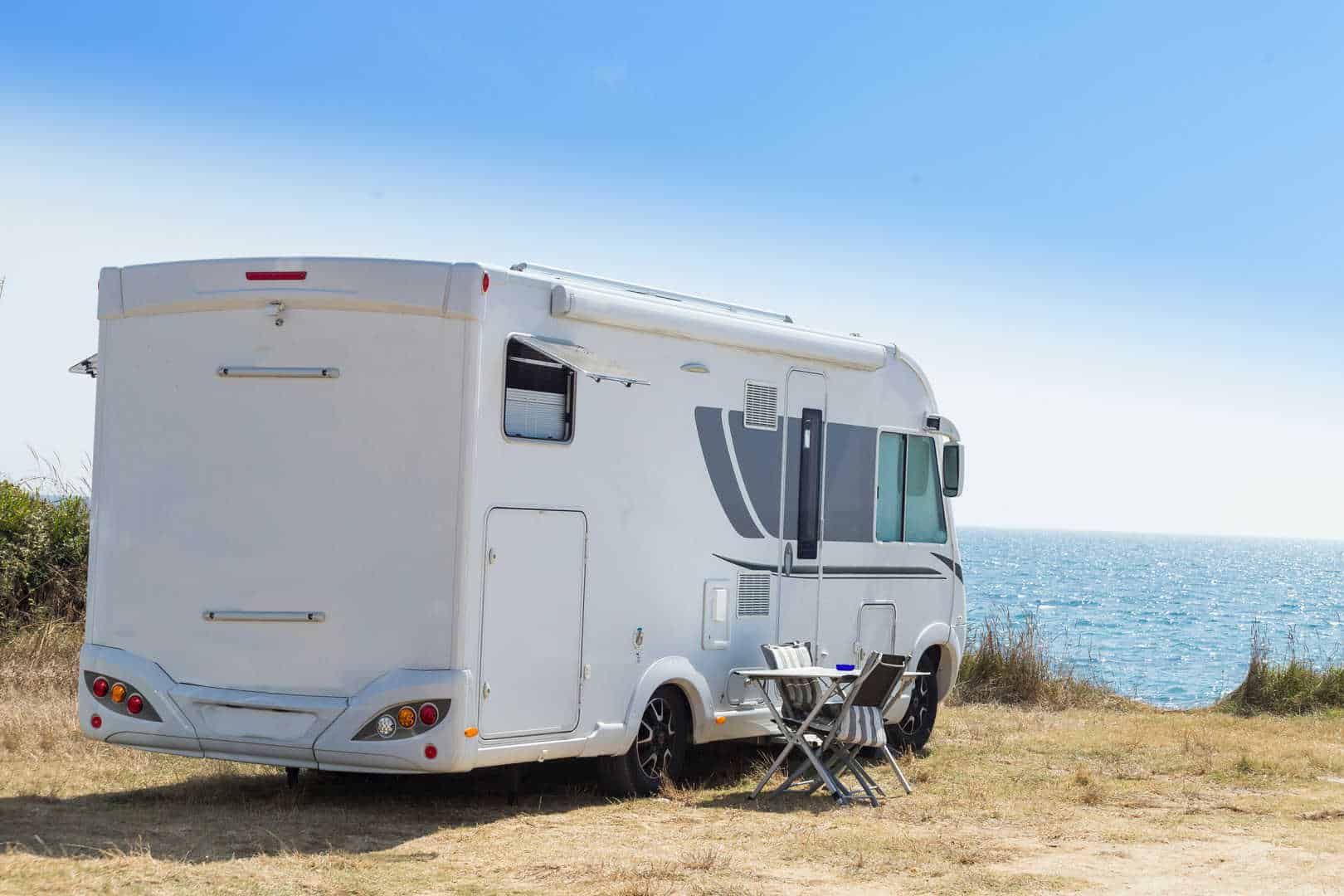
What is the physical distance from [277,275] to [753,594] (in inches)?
129

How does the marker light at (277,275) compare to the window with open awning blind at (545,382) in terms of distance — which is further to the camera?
the window with open awning blind at (545,382)

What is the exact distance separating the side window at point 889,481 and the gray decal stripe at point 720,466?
4.89ft

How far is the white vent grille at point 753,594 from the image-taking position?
9172mm

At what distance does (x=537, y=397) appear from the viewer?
25.8ft

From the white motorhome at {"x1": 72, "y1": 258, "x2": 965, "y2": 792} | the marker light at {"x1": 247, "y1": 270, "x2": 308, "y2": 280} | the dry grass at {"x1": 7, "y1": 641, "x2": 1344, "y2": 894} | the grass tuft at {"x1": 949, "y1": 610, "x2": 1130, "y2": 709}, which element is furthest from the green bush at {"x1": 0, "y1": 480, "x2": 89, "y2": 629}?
the grass tuft at {"x1": 949, "y1": 610, "x2": 1130, "y2": 709}

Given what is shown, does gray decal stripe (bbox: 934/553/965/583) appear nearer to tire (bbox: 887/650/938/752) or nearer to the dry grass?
tire (bbox: 887/650/938/752)

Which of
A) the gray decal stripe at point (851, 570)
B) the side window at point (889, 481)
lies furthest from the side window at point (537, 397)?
the side window at point (889, 481)

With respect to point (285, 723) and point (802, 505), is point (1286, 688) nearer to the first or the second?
point (802, 505)

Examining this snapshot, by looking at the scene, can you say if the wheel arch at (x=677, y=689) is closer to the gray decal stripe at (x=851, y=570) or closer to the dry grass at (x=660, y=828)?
the dry grass at (x=660, y=828)

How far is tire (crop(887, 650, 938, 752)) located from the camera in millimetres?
10836

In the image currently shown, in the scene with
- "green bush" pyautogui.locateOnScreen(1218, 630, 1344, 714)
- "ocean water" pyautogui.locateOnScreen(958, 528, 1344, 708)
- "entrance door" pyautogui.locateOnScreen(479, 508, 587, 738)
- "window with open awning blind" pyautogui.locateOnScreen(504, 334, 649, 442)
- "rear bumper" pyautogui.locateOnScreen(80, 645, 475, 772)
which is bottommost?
"ocean water" pyautogui.locateOnScreen(958, 528, 1344, 708)

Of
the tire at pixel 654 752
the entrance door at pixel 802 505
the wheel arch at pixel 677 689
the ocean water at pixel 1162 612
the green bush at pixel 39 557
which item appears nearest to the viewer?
the wheel arch at pixel 677 689

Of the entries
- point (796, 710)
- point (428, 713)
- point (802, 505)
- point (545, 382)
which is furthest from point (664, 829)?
point (802, 505)

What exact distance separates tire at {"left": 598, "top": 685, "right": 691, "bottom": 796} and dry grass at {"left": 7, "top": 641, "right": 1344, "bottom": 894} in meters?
0.12
